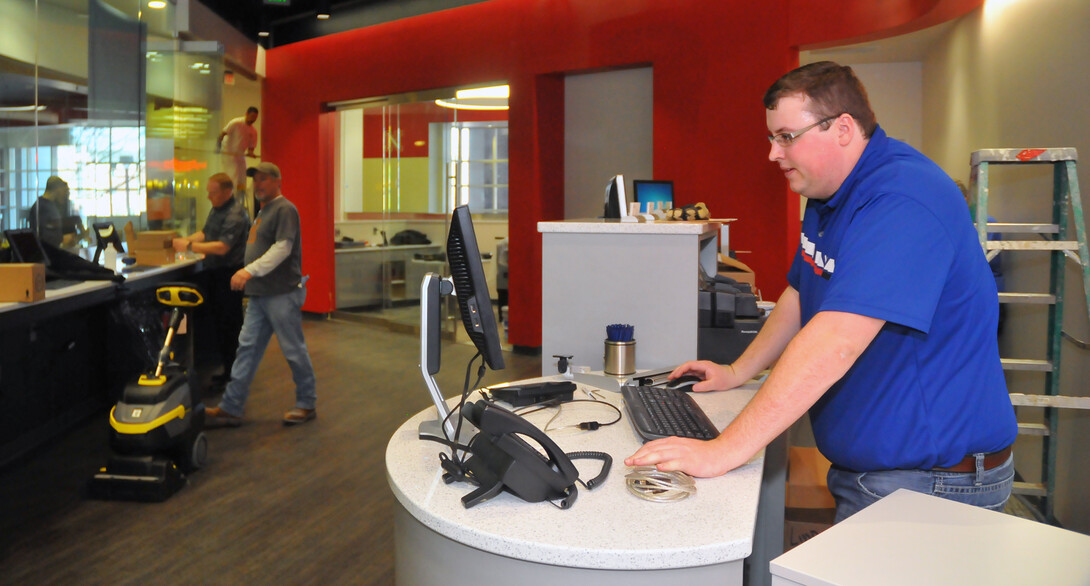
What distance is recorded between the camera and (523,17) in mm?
7297

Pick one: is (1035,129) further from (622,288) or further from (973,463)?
(973,463)

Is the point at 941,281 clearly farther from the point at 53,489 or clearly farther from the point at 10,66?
the point at 10,66

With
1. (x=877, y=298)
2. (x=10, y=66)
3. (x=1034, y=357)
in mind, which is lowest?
(x=1034, y=357)

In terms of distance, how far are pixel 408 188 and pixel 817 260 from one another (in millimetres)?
7334

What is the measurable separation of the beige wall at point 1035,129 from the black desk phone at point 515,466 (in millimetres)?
2860

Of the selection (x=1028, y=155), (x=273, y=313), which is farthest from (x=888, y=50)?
(x=273, y=313)

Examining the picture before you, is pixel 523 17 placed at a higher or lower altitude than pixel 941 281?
higher

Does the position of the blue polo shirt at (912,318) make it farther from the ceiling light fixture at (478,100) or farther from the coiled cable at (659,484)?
the ceiling light fixture at (478,100)

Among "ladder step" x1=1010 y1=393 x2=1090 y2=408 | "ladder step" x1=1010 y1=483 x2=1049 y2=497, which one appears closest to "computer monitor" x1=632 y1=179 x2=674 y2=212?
"ladder step" x1=1010 y1=393 x2=1090 y2=408

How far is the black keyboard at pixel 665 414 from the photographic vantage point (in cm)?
168

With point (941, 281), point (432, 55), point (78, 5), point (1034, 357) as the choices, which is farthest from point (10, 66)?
point (1034, 357)

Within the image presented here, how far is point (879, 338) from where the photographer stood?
60.5 inches

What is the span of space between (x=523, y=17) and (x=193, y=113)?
3409 millimetres

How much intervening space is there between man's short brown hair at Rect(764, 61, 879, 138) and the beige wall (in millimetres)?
2352
